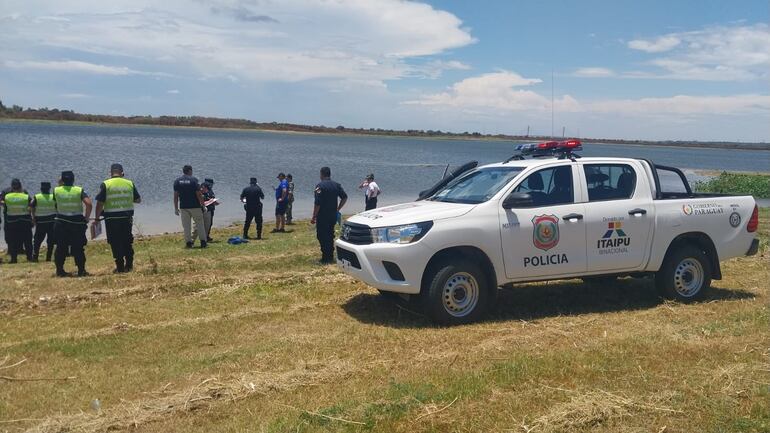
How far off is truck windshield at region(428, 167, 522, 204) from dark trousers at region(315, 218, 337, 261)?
3.45 m

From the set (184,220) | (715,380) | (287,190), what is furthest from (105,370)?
(287,190)

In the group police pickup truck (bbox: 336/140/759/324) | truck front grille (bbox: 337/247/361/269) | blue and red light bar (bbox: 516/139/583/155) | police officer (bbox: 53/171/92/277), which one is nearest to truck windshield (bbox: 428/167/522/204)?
police pickup truck (bbox: 336/140/759/324)

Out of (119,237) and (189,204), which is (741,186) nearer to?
(189,204)

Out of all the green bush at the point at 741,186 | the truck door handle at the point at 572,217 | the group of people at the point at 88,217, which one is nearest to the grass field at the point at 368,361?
the truck door handle at the point at 572,217

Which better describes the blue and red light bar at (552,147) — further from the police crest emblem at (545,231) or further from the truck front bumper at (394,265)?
the truck front bumper at (394,265)

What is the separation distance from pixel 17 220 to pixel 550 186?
12.0m

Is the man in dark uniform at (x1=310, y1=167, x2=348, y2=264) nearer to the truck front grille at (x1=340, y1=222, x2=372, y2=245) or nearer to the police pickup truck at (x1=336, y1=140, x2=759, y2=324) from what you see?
the police pickup truck at (x1=336, y1=140, x2=759, y2=324)

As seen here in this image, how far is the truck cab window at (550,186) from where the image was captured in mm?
7820

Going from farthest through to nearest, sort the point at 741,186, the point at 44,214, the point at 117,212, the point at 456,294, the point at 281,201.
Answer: the point at 741,186
the point at 281,201
the point at 44,214
the point at 117,212
the point at 456,294

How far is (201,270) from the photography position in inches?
443

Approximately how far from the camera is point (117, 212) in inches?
440

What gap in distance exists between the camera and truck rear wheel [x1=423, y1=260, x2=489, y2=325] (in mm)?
7156

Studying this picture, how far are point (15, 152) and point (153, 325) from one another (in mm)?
55872

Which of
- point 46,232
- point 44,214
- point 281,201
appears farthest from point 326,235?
point 281,201
